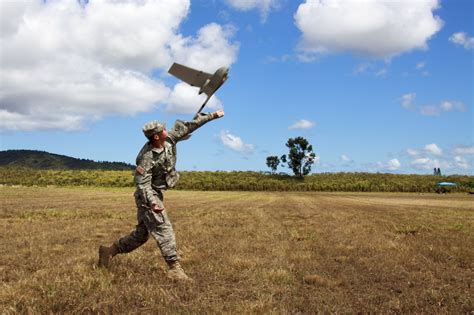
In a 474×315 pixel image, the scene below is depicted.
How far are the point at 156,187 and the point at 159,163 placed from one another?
1.52 ft

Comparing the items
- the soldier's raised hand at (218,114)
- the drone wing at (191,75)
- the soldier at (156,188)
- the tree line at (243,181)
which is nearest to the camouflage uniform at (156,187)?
the soldier at (156,188)

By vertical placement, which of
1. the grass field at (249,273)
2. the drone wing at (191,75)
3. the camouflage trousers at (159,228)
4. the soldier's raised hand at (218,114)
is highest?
the drone wing at (191,75)

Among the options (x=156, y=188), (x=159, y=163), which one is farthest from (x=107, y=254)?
(x=159, y=163)

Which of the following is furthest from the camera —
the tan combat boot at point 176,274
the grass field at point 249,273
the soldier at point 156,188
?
the soldier at point 156,188

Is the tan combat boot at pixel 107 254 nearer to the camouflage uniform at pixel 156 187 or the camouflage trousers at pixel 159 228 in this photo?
the camouflage uniform at pixel 156 187

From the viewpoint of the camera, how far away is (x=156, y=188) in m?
7.59

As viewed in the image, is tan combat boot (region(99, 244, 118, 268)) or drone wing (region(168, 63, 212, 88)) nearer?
tan combat boot (region(99, 244, 118, 268))

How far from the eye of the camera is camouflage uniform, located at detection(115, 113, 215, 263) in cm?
726

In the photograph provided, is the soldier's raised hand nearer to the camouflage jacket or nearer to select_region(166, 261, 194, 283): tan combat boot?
the camouflage jacket

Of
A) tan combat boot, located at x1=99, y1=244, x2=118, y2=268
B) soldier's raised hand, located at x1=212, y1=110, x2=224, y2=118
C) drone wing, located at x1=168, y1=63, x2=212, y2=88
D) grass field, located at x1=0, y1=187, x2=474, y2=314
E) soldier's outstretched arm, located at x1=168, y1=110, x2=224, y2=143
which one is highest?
drone wing, located at x1=168, y1=63, x2=212, y2=88

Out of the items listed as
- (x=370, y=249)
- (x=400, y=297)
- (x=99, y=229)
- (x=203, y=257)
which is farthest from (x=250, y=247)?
(x=99, y=229)

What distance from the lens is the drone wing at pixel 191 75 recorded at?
11198 mm

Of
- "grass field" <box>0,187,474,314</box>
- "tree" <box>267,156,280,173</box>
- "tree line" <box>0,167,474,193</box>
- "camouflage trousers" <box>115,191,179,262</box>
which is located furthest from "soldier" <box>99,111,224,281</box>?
"tree" <box>267,156,280,173</box>

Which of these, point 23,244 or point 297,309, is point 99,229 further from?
point 297,309
